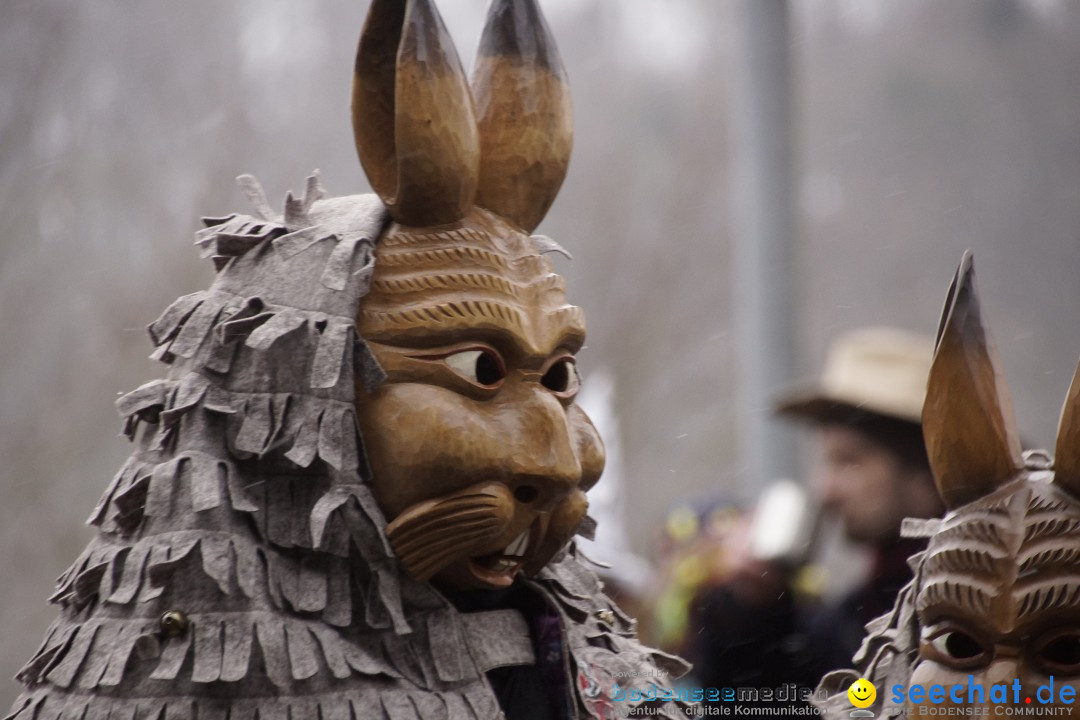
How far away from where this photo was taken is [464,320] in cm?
190

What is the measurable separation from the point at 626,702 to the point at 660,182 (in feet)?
20.7

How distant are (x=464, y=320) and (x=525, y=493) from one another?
0.27 m

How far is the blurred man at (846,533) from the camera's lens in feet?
9.84

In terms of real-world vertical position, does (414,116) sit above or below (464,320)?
above

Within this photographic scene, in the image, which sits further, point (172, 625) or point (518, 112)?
point (518, 112)

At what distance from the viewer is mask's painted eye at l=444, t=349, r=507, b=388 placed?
1.91 metres

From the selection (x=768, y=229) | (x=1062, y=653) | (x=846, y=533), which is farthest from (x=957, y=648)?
(x=768, y=229)

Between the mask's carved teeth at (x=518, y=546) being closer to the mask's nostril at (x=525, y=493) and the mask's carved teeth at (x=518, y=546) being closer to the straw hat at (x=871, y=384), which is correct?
the mask's nostril at (x=525, y=493)

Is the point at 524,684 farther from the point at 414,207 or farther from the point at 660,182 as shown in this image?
the point at 660,182

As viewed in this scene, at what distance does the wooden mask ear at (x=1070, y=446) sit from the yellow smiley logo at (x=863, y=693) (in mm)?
451

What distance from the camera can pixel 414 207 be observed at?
198cm

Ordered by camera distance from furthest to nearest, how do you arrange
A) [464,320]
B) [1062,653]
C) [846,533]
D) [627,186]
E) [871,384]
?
[627,186], [871,384], [846,533], [464,320], [1062,653]

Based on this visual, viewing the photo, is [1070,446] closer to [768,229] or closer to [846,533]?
[846,533]

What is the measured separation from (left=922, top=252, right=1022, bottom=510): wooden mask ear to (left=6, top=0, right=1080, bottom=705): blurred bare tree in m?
2.86
